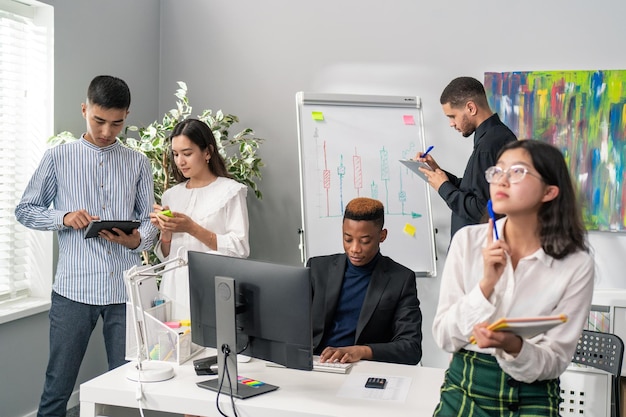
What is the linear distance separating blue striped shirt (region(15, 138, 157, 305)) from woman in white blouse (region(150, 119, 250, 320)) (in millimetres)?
160

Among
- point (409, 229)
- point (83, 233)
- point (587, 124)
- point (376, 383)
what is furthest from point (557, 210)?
point (587, 124)

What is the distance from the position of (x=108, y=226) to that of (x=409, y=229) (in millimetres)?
1860

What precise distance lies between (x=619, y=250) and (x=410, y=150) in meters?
1.32

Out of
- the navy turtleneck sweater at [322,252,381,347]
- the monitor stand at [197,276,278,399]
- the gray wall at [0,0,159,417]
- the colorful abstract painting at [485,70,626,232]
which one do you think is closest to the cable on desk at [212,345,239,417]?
the monitor stand at [197,276,278,399]

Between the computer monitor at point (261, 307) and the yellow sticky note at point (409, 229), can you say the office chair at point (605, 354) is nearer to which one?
the computer monitor at point (261, 307)

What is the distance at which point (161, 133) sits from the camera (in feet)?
12.1

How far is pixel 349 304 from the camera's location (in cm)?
246

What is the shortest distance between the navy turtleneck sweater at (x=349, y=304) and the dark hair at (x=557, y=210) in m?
0.97

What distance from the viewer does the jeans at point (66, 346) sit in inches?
103

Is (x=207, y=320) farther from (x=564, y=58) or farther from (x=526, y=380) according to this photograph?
(x=564, y=58)

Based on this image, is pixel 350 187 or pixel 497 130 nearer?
pixel 497 130

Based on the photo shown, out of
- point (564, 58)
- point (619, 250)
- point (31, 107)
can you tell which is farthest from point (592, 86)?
point (31, 107)

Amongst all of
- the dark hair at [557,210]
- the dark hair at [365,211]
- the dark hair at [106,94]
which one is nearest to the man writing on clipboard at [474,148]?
the dark hair at [365,211]

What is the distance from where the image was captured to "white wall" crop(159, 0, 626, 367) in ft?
12.8
